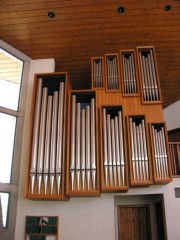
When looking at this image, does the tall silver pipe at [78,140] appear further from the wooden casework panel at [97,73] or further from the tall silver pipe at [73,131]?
the wooden casework panel at [97,73]

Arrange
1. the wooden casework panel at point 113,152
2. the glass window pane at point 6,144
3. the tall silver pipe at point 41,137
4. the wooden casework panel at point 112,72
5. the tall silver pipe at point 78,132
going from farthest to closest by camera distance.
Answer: the wooden casework panel at point 112,72
the glass window pane at point 6,144
the tall silver pipe at point 78,132
the tall silver pipe at point 41,137
the wooden casework panel at point 113,152

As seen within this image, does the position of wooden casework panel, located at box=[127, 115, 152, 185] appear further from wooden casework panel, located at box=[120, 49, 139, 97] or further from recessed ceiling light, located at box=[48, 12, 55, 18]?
recessed ceiling light, located at box=[48, 12, 55, 18]

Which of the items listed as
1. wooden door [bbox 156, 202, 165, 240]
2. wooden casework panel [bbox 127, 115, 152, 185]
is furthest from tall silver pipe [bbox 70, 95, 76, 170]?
wooden door [bbox 156, 202, 165, 240]

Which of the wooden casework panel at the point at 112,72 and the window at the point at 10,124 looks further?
the wooden casework panel at the point at 112,72

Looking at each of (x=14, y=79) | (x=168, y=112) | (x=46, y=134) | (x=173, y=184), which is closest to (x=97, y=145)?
(x=46, y=134)

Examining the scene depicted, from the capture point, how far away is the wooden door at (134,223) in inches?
262

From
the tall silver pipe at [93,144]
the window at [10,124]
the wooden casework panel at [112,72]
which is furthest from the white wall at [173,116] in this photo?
the window at [10,124]

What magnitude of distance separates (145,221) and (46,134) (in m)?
3.39

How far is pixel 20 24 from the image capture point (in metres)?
6.20

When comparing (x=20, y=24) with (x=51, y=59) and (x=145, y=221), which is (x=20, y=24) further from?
(x=145, y=221)

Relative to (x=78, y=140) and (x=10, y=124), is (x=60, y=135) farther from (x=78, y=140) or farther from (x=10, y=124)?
(x=10, y=124)

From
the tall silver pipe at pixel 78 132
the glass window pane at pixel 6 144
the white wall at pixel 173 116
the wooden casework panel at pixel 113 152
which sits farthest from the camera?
the white wall at pixel 173 116

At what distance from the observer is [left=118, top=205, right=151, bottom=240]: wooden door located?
6.64m

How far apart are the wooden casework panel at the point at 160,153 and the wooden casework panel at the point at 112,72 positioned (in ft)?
4.13
